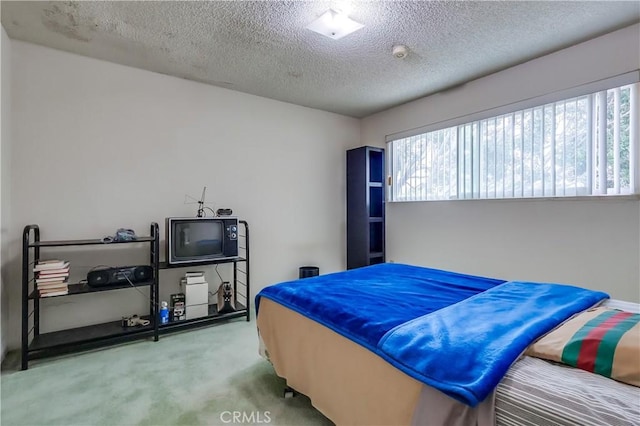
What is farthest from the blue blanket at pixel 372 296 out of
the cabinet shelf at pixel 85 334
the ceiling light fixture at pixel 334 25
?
the ceiling light fixture at pixel 334 25

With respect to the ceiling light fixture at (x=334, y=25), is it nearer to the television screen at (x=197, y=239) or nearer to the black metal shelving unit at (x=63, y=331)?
the television screen at (x=197, y=239)

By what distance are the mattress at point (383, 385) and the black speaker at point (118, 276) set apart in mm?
1318

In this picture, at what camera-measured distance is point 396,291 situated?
1893mm

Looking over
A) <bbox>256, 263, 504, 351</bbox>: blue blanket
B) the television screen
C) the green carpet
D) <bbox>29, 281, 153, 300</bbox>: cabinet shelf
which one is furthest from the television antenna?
<bbox>256, 263, 504, 351</bbox>: blue blanket

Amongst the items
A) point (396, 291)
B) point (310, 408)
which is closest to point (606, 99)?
point (396, 291)

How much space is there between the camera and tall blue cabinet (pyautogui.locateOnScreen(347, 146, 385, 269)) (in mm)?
4117

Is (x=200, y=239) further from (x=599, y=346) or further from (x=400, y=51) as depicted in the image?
(x=599, y=346)

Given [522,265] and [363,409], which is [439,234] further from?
[363,409]

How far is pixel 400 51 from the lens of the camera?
2580 mm

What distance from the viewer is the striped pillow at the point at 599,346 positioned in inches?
37.2

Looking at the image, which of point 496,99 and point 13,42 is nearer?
point 13,42

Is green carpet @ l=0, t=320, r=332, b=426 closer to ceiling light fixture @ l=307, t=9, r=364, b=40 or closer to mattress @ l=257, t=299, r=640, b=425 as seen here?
mattress @ l=257, t=299, r=640, b=425

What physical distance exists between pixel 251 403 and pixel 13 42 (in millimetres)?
3298

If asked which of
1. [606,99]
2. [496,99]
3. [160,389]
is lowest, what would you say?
[160,389]
